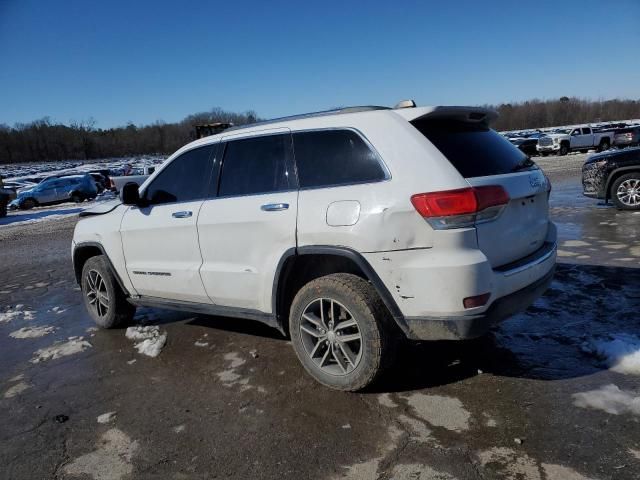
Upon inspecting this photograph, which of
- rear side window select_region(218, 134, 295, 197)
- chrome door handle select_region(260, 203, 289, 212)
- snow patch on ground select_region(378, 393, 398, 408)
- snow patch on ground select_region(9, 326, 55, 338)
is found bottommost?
snow patch on ground select_region(9, 326, 55, 338)

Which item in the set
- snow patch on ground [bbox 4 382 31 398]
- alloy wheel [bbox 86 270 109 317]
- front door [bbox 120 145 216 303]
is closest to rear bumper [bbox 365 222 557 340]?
front door [bbox 120 145 216 303]

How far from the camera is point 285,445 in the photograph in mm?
2777

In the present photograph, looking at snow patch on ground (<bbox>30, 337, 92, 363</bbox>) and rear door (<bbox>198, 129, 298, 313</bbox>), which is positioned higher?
rear door (<bbox>198, 129, 298, 313</bbox>)

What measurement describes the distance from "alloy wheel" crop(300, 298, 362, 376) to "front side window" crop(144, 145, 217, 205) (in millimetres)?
1414

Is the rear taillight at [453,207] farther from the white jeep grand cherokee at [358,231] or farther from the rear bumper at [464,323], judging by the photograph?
the rear bumper at [464,323]

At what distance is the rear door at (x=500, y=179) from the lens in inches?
116

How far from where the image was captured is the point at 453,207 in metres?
2.79

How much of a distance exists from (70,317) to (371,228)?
4.31 m

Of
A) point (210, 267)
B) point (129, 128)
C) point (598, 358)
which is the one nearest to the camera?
point (598, 358)

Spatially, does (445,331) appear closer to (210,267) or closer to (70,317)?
(210,267)

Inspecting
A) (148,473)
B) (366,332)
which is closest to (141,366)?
(148,473)

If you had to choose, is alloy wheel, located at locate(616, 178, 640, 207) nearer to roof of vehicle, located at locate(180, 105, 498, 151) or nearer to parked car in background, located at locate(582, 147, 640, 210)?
parked car in background, located at locate(582, 147, 640, 210)

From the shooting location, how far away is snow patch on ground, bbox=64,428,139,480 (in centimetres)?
267

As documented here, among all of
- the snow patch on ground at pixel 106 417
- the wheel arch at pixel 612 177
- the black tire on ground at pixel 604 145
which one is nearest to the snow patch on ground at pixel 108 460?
the snow patch on ground at pixel 106 417
